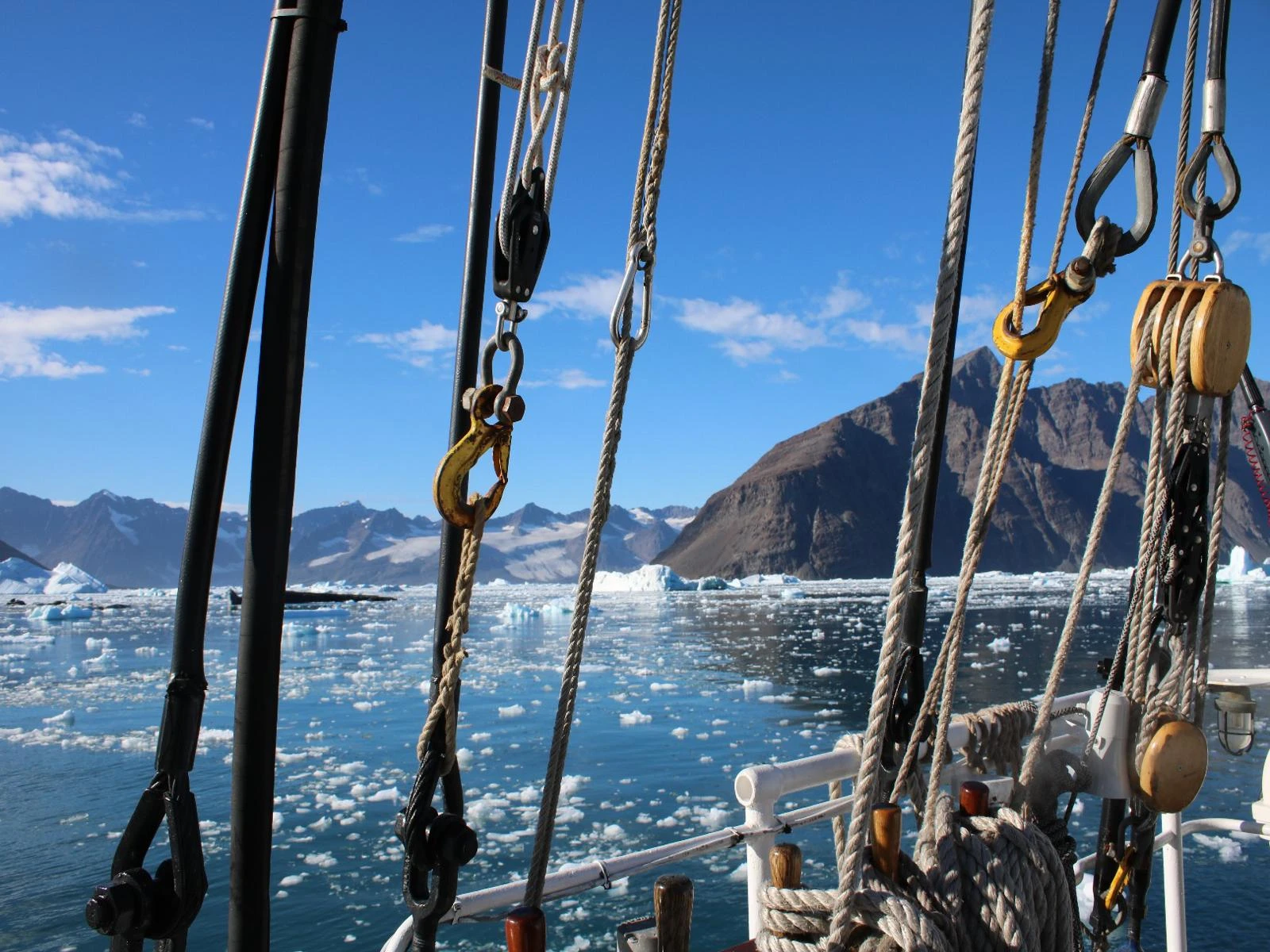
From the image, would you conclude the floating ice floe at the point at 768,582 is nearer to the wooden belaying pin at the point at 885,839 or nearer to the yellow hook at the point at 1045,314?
the yellow hook at the point at 1045,314

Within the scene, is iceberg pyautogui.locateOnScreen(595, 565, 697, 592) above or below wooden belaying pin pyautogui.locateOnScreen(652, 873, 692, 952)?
below

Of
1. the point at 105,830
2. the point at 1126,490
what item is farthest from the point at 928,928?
→ the point at 1126,490

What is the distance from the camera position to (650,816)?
8.05m

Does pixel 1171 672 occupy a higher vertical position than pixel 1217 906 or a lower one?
higher

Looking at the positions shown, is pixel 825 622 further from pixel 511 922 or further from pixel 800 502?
pixel 800 502

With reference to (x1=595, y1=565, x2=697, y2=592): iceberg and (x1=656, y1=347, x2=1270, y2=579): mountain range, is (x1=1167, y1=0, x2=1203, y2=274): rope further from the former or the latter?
(x1=656, y1=347, x2=1270, y2=579): mountain range

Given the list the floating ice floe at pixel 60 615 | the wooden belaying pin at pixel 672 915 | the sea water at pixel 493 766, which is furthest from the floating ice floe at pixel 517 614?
the wooden belaying pin at pixel 672 915

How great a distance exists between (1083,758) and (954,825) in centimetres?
67

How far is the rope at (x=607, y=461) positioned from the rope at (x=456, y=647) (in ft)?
0.49

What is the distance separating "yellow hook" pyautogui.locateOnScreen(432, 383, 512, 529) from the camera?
1270 mm

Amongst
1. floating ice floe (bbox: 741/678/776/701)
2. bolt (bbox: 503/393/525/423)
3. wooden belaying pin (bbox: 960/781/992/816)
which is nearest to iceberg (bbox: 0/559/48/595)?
floating ice floe (bbox: 741/678/776/701)

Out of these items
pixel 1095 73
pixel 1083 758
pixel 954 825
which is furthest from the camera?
pixel 1095 73

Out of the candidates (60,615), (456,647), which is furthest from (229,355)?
(60,615)

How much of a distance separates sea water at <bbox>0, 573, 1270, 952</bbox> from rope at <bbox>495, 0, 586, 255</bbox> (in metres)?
5.16
